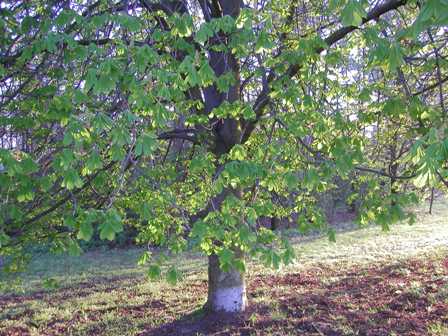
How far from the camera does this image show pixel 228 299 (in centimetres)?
619

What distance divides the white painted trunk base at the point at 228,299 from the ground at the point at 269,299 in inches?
5.4

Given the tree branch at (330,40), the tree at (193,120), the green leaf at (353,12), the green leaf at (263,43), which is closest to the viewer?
the green leaf at (353,12)

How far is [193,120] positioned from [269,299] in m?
3.82

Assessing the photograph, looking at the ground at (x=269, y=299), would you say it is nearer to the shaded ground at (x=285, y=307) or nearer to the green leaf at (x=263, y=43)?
the shaded ground at (x=285, y=307)

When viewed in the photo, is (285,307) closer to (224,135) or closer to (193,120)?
(224,135)

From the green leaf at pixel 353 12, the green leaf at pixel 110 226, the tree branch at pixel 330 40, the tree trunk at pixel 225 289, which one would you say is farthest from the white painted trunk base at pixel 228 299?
the green leaf at pixel 353 12

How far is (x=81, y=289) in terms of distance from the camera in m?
9.48

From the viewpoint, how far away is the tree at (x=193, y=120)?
2939 mm

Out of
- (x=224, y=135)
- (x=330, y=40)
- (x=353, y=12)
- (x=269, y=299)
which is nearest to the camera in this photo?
(x=353, y=12)

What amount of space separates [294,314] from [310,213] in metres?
2.65

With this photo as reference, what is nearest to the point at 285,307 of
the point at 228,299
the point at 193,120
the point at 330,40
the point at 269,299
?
the point at 269,299

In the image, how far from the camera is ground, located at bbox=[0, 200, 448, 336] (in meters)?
5.96

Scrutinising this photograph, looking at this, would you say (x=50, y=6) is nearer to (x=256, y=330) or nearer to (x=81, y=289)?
A: (x=256, y=330)

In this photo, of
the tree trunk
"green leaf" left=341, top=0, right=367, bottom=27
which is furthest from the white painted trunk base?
"green leaf" left=341, top=0, right=367, bottom=27
